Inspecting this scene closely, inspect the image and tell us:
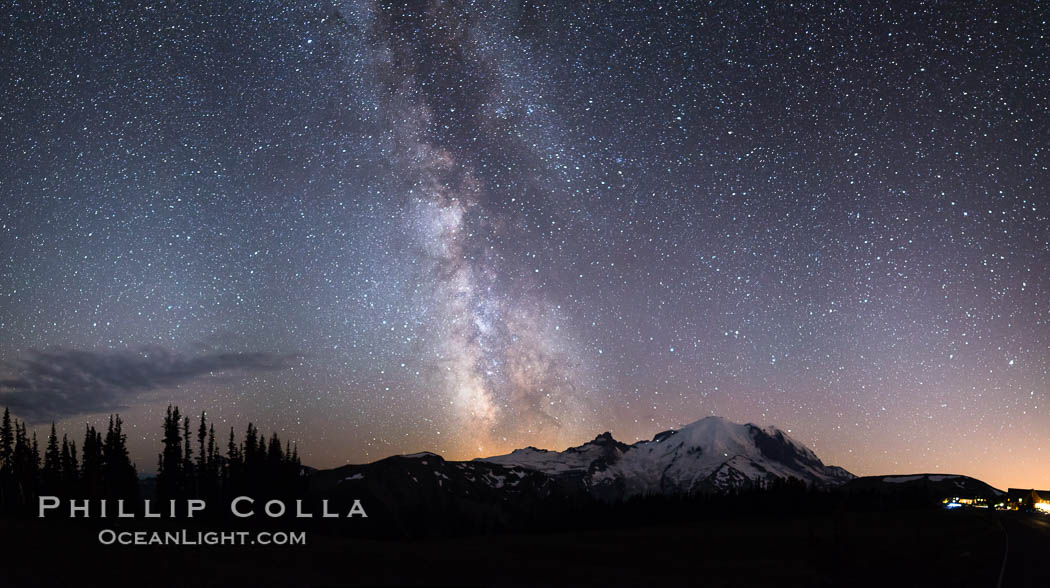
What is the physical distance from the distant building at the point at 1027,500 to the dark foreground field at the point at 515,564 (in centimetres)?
9796

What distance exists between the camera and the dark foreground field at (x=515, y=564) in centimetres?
2730

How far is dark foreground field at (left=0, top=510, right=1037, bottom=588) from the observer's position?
27.3 meters

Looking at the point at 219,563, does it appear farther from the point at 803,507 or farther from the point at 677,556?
the point at 803,507

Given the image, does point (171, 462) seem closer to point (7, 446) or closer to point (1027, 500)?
point (7, 446)

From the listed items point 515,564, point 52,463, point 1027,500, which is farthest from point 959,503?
point 52,463

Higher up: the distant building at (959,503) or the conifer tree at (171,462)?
the conifer tree at (171,462)

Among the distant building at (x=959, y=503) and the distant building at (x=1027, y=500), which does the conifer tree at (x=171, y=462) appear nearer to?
the distant building at (x=959, y=503)

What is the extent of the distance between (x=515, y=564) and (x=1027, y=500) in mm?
136527

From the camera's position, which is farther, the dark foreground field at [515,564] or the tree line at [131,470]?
the tree line at [131,470]

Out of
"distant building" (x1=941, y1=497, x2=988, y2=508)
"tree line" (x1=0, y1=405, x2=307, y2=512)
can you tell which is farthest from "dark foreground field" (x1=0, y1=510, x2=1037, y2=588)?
"distant building" (x1=941, y1=497, x2=988, y2=508)

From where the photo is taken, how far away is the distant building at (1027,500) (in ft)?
407

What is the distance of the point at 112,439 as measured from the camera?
9012 centimetres

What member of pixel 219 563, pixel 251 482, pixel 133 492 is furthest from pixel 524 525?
pixel 219 563

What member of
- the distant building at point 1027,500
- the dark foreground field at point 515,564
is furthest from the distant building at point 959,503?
the dark foreground field at point 515,564
